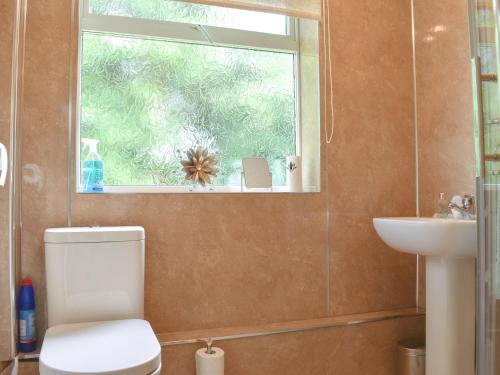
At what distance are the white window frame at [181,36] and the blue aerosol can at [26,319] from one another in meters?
0.46

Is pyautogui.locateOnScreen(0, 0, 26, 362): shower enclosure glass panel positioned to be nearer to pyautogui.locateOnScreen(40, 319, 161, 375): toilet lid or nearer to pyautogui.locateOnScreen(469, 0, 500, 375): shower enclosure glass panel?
pyautogui.locateOnScreen(40, 319, 161, 375): toilet lid

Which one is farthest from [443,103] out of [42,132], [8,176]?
[8,176]

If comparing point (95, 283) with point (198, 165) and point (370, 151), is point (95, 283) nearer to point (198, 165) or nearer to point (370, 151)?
point (198, 165)

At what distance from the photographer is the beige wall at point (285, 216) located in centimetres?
179

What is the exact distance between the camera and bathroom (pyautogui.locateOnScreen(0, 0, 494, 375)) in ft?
5.76

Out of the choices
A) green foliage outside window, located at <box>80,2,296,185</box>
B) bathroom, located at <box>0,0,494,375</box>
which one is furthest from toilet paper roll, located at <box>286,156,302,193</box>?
green foliage outside window, located at <box>80,2,296,185</box>

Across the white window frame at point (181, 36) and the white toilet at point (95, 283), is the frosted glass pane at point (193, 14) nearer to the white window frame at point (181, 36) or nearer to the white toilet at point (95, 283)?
the white window frame at point (181, 36)

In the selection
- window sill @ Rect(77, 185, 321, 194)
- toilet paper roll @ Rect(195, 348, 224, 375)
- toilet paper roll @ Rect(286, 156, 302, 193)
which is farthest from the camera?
toilet paper roll @ Rect(286, 156, 302, 193)

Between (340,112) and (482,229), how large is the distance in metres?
1.20

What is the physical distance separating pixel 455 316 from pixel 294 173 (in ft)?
3.16

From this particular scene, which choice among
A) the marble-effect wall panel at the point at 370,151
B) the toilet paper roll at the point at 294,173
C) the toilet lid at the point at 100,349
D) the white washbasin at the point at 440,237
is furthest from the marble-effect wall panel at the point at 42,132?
the white washbasin at the point at 440,237

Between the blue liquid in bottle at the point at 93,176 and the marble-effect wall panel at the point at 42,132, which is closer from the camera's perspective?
the marble-effect wall panel at the point at 42,132

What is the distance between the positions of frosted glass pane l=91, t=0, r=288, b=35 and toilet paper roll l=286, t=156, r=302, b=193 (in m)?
0.73

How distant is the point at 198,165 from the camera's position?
6.68 feet
